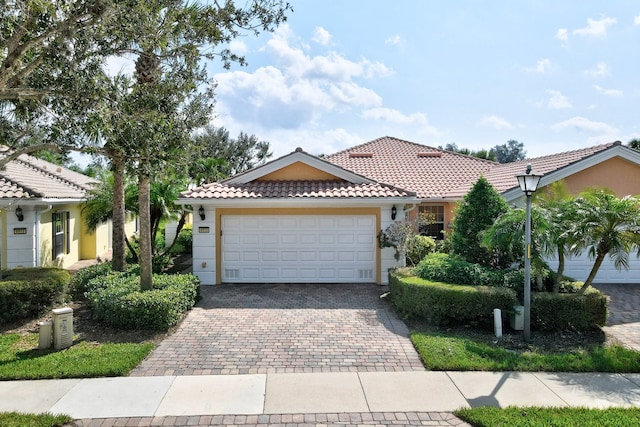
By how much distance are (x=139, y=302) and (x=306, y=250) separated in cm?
576

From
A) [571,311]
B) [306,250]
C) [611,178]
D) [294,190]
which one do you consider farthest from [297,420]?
[611,178]

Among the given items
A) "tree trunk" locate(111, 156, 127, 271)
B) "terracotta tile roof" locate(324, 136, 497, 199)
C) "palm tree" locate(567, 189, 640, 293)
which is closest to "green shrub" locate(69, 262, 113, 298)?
"tree trunk" locate(111, 156, 127, 271)

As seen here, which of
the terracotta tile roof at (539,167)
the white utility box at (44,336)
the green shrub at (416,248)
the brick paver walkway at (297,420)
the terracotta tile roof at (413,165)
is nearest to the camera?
the brick paver walkway at (297,420)

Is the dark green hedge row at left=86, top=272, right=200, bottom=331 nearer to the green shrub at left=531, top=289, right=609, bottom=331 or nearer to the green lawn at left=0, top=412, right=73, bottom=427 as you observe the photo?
the green lawn at left=0, top=412, right=73, bottom=427

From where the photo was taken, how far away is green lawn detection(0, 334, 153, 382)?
6281mm

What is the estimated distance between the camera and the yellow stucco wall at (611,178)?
1316 cm

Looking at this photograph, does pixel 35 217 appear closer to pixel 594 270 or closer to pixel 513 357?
pixel 513 357

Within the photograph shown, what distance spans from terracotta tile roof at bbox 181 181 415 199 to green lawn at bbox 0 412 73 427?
7.75 meters

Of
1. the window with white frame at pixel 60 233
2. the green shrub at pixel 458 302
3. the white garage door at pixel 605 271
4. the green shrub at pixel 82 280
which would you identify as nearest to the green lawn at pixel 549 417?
the green shrub at pixel 458 302

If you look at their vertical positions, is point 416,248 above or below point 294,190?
below

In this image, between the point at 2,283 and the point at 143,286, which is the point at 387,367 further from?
the point at 2,283

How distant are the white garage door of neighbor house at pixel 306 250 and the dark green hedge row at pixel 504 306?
13.8 ft

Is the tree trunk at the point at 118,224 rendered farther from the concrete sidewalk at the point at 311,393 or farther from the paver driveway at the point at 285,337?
the concrete sidewalk at the point at 311,393

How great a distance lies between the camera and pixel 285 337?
8070mm
